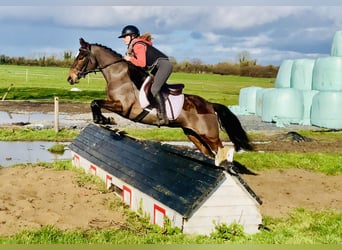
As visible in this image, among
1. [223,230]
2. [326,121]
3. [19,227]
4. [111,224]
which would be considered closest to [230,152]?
[223,230]

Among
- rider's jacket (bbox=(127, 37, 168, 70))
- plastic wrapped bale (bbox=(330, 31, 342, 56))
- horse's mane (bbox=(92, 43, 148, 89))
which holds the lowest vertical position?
horse's mane (bbox=(92, 43, 148, 89))

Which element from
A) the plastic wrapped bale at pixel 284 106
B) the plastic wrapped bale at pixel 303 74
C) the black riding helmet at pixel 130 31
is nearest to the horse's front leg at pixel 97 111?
the black riding helmet at pixel 130 31

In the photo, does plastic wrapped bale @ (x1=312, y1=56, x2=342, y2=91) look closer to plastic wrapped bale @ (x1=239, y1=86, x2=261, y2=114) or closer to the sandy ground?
plastic wrapped bale @ (x1=239, y1=86, x2=261, y2=114)

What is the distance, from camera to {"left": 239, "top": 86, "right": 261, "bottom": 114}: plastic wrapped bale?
2101 centimetres

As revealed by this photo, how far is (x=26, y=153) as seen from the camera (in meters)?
10.6

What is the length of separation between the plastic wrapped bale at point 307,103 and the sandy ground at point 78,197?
9463mm

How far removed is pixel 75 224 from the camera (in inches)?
204

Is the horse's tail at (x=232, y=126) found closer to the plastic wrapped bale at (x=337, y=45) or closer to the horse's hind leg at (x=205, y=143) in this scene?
the horse's hind leg at (x=205, y=143)

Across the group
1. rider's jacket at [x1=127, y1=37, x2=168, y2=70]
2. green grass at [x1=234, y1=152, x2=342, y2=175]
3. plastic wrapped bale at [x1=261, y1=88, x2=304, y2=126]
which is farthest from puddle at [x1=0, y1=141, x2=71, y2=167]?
plastic wrapped bale at [x1=261, y1=88, x2=304, y2=126]

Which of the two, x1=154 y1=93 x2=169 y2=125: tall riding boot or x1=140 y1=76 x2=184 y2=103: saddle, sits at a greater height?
x1=140 y1=76 x2=184 y2=103: saddle

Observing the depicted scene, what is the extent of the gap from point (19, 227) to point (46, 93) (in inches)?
1022

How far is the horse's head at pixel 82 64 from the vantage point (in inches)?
239

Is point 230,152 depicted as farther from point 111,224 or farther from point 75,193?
point 75,193

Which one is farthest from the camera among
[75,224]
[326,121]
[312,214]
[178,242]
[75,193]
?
[326,121]
